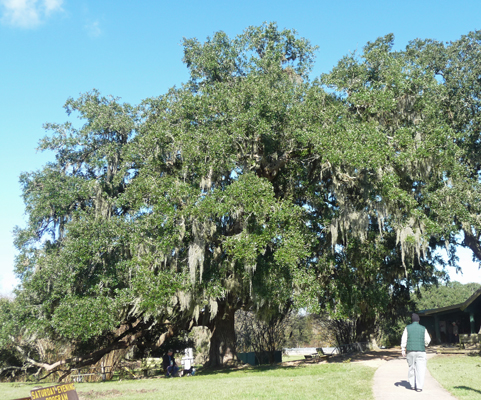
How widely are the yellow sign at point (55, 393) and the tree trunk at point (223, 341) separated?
1250cm

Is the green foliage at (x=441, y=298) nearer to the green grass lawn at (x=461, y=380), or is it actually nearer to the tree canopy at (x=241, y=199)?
the tree canopy at (x=241, y=199)

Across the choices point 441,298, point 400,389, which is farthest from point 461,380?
point 441,298

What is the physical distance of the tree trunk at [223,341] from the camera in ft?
60.7

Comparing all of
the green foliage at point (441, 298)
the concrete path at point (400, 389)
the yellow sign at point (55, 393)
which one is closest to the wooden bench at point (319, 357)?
the concrete path at point (400, 389)

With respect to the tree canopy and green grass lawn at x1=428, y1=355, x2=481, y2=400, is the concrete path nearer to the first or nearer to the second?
green grass lawn at x1=428, y1=355, x2=481, y2=400

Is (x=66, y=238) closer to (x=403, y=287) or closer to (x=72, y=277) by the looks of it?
(x=72, y=277)

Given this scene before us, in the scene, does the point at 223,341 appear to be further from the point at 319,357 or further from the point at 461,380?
the point at 461,380

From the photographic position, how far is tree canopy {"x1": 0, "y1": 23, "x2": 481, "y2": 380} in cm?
1460

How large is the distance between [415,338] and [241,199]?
733 centimetres

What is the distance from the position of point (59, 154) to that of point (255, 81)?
32.3 ft

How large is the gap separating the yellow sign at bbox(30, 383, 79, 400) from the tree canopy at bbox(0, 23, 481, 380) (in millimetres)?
7460

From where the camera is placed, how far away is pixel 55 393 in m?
5.86

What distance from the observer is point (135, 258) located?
14.6 metres

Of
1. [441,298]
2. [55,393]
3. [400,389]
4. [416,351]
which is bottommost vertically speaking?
[400,389]
